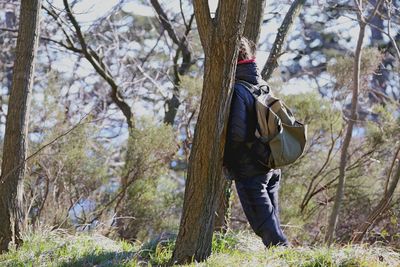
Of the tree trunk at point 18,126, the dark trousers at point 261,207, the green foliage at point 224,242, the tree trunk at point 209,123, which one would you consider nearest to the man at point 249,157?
the dark trousers at point 261,207

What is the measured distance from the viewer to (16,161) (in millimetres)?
5711

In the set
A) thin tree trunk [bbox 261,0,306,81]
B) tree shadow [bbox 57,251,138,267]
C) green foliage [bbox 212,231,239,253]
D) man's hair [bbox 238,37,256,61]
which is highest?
thin tree trunk [bbox 261,0,306,81]

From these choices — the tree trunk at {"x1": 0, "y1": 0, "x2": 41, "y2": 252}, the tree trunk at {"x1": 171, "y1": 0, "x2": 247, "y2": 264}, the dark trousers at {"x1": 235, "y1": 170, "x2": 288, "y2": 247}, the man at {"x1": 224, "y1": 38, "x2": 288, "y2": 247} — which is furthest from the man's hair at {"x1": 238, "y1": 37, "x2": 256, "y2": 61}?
the tree trunk at {"x1": 0, "y1": 0, "x2": 41, "y2": 252}

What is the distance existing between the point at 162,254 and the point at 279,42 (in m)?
2.87

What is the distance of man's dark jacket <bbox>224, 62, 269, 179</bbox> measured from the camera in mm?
4406

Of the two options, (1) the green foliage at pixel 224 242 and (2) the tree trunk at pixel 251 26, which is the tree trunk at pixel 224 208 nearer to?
(2) the tree trunk at pixel 251 26

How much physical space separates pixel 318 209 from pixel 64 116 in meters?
3.82

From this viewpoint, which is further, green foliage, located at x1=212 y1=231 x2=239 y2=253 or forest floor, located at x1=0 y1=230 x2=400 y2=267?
green foliage, located at x1=212 y1=231 x2=239 y2=253

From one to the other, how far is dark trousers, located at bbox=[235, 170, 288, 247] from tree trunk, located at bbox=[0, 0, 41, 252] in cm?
204

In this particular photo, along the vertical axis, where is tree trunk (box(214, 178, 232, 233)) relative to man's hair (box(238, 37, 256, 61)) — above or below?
below

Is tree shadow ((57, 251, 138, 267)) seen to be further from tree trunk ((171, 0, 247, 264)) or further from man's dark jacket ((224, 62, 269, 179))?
man's dark jacket ((224, 62, 269, 179))

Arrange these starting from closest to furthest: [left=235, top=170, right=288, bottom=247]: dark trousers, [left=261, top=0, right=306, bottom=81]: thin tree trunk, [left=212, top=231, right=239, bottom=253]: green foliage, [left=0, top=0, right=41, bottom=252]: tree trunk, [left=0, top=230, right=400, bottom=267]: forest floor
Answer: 1. [left=0, top=230, right=400, bottom=267]: forest floor
2. [left=235, top=170, right=288, bottom=247]: dark trousers
3. [left=212, top=231, right=239, bottom=253]: green foliage
4. [left=0, top=0, right=41, bottom=252]: tree trunk
5. [left=261, top=0, right=306, bottom=81]: thin tree trunk

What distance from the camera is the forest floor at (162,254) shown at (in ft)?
14.1

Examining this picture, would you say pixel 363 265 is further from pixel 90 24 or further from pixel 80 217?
pixel 90 24
